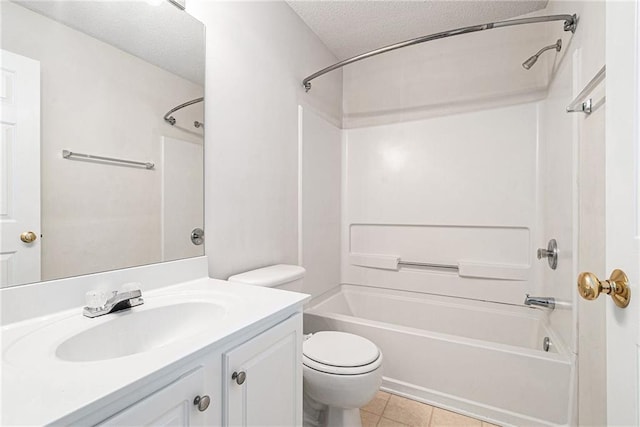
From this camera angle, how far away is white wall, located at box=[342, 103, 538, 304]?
2.02m

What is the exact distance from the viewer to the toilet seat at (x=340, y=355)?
1.26 metres

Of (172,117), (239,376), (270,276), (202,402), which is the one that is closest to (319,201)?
(270,276)

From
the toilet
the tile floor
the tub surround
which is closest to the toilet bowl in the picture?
the toilet

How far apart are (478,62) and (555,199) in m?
1.16

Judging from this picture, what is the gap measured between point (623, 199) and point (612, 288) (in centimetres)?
17

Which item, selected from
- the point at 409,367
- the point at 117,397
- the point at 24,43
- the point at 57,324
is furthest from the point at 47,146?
the point at 409,367

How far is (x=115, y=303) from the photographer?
0.86m

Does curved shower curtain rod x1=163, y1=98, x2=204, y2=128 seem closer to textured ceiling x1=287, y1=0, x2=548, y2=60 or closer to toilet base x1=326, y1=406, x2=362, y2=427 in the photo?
textured ceiling x1=287, y1=0, x2=548, y2=60

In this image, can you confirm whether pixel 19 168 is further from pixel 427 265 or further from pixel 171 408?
pixel 427 265

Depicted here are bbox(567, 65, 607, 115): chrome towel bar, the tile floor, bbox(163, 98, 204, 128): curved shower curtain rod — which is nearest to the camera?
bbox(567, 65, 607, 115): chrome towel bar

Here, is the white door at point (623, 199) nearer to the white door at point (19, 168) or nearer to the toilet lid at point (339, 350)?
the toilet lid at point (339, 350)

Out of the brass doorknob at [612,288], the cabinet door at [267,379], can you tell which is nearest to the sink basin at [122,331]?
the cabinet door at [267,379]

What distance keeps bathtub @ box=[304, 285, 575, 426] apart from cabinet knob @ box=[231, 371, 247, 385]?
106 centimetres

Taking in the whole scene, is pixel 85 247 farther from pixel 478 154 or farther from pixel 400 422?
pixel 478 154
